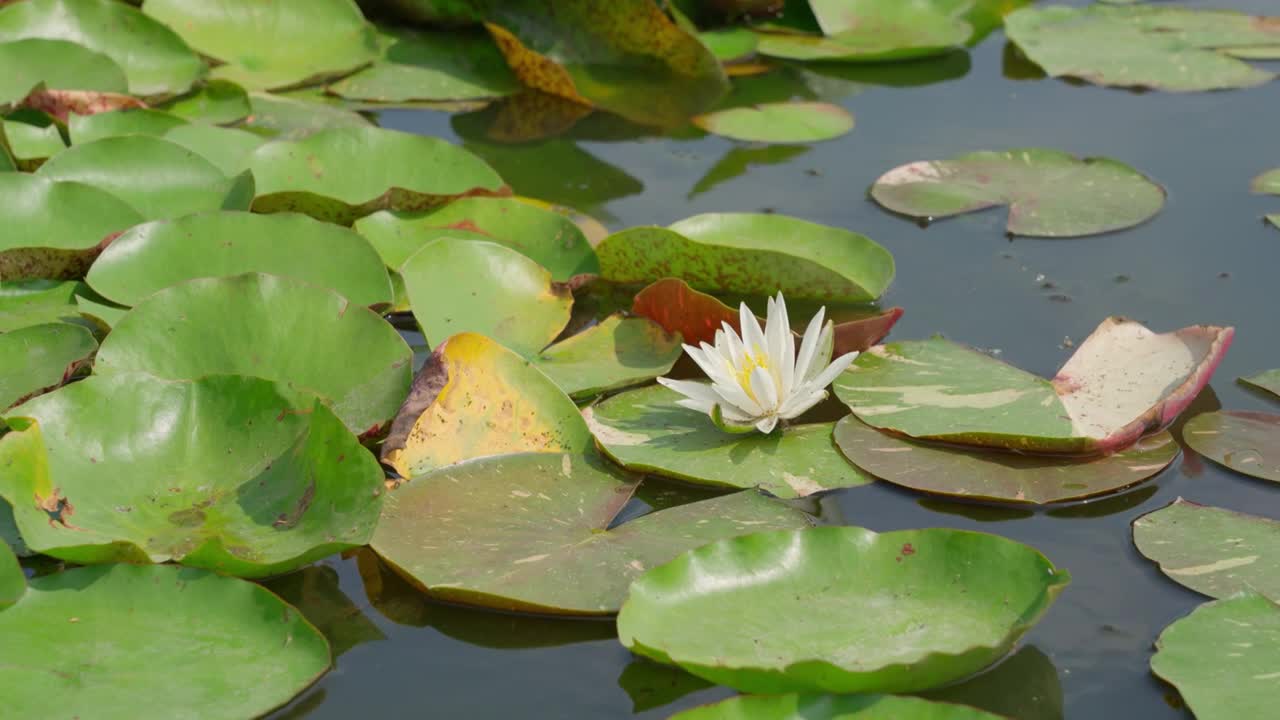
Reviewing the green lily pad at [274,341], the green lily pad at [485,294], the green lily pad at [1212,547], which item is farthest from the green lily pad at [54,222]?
the green lily pad at [1212,547]

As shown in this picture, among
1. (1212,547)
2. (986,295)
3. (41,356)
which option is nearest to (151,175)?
(41,356)

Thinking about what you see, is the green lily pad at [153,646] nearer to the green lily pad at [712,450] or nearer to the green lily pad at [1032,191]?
the green lily pad at [712,450]

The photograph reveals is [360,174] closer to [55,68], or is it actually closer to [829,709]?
[55,68]

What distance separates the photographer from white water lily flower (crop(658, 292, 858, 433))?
70.9 inches

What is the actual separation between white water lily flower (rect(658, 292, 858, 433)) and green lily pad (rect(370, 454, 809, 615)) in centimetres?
15

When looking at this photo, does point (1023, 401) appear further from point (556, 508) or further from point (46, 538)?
point (46, 538)

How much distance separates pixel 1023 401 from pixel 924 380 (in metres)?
0.15

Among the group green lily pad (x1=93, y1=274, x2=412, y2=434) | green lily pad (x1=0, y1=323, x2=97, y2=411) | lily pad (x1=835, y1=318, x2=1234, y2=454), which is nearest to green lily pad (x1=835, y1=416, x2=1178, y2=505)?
lily pad (x1=835, y1=318, x2=1234, y2=454)

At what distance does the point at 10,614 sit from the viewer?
1.44 metres

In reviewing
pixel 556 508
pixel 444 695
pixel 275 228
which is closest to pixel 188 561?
pixel 444 695

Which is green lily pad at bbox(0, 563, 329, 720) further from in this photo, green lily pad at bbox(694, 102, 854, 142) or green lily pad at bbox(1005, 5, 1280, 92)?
green lily pad at bbox(1005, 5, 1280, 92)

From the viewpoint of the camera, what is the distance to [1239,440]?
179 centimetres

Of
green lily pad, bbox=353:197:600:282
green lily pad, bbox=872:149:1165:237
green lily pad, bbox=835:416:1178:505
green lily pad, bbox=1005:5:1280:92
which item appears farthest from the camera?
green lily pad, bbox=1005:5:1280:92

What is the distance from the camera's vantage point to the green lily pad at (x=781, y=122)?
9.70 ft
